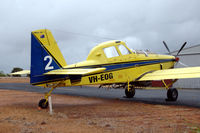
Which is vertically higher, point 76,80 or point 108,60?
point 108,60

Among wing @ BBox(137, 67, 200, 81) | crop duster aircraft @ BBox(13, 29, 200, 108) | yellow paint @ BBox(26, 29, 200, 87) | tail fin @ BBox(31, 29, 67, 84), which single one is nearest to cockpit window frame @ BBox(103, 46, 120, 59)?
crop duster aircraft @ BBox(13, 29, 200, 108)

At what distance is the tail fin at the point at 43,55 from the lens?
9164mm

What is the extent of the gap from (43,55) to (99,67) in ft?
9.43

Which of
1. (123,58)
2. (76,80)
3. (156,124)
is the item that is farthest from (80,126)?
(123,58)

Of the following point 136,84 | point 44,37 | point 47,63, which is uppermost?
point 44,37

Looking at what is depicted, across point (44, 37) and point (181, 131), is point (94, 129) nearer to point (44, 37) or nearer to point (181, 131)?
point (181, 131)

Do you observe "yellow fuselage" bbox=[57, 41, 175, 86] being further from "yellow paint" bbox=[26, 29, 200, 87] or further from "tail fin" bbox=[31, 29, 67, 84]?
"tail fin" bbox=[31, 29, 67, 84]

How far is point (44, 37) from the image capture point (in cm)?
957

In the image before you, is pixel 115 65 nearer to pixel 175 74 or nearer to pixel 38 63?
pixel 175 74

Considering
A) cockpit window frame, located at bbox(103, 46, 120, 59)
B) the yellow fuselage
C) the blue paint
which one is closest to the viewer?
the blue paint

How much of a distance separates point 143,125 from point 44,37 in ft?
19.4

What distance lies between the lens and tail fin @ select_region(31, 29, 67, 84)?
30.1 ft

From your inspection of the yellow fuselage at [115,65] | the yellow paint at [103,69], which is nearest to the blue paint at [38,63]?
the yellow paint at [103,69]

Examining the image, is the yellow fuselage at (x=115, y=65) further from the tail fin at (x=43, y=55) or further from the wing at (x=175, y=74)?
the tail fin at (x=43, y=55)
